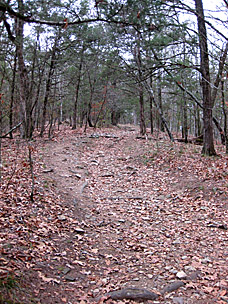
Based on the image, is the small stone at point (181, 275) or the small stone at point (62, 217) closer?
the small stone at point (181, 275)

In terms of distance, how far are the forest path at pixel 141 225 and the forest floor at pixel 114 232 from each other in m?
0.02

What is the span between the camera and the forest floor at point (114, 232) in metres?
3.52

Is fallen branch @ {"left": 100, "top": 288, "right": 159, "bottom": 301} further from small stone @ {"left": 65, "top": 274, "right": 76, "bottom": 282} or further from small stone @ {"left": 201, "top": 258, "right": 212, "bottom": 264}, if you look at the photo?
small stone @ {"left": 201, "top": 258, "right": 212, "bottom": 264}

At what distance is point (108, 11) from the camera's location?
4.71m

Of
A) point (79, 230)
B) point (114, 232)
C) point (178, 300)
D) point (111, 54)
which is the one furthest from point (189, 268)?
point (111, 54)

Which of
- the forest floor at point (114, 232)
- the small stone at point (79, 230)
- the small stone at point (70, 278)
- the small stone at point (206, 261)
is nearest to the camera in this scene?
the forest floor at point (114, 232)

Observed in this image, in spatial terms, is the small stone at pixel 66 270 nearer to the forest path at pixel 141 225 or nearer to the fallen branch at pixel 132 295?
the forest path at pixel 141 225

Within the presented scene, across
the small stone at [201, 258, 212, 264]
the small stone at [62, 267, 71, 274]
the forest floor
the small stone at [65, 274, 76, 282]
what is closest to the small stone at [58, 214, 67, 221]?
the forest floor

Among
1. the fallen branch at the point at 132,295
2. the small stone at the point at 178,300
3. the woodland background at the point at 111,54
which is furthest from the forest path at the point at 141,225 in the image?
the woodland background at the point at 111,54

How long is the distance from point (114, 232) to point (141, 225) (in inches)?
31.3

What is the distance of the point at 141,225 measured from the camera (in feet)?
19.9

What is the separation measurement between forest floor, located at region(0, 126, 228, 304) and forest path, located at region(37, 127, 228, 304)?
2cm

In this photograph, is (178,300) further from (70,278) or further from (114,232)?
(114,232)

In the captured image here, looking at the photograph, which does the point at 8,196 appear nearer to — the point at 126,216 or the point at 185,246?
the point at 126,216
